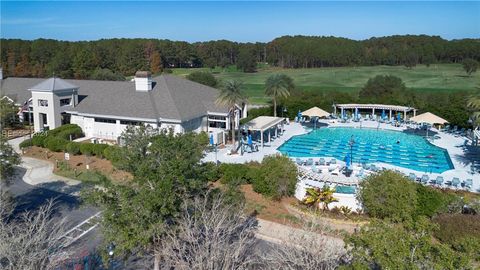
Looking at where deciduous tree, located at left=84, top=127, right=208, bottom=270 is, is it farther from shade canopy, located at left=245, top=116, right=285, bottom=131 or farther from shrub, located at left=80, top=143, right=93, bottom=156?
shade canopy, located at left=245, top=116, right=285, bottom=131

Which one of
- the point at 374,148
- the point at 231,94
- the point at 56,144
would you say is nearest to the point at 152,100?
the point at 231,94

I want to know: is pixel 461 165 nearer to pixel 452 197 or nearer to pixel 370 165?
pixel 370 165

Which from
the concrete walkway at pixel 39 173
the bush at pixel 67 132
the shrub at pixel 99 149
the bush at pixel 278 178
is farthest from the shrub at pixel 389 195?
the bush at pixel 67 132

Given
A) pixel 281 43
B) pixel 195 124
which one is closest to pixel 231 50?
pixel 281 43

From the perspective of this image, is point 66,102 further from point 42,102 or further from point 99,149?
point 99,149

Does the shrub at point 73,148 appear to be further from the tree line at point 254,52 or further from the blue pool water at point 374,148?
the tree line at point 254,52

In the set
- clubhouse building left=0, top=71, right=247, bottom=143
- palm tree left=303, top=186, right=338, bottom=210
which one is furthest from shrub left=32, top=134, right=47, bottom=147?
palm tree left=303, top=186, right=338, bottom=210
